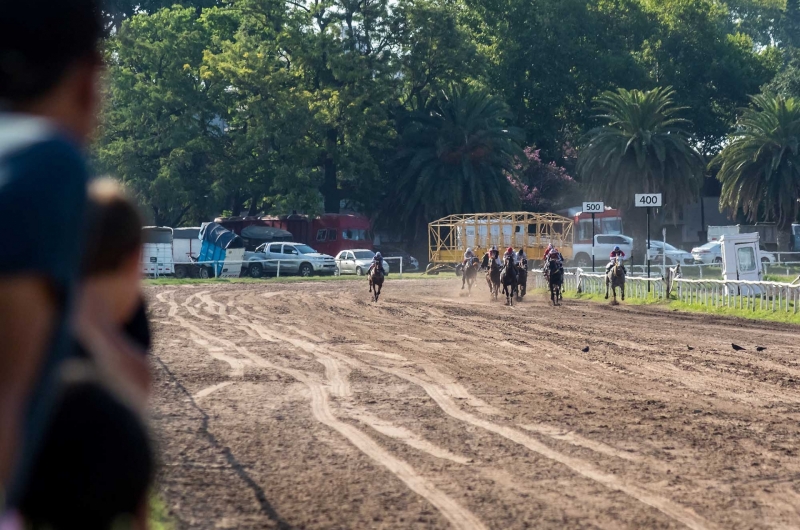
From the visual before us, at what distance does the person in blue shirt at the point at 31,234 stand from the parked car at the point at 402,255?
2386 inches

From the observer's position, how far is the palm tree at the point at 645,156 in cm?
5753

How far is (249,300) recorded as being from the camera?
31.7 m

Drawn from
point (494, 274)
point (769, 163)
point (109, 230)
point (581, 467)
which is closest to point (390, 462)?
point (581, 467)

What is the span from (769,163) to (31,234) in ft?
194

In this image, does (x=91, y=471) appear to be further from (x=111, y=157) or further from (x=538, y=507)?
(x=111, y=157)

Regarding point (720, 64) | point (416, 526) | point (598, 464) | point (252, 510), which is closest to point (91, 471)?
point (416, 526)

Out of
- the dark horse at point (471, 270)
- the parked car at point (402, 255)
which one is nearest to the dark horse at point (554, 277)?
the dark horse at point (471, 270)

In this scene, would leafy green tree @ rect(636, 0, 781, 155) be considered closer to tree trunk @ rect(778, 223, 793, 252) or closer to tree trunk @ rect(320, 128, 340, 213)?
tree trunk @ rect(778, 223, 793, 252)

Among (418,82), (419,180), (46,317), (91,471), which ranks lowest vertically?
(91,471)

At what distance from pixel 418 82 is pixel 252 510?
63841mm

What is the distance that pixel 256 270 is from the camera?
53.9 m

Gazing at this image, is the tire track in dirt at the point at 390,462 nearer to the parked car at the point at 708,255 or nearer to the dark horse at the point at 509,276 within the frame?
the dark horse at the point at 509,276

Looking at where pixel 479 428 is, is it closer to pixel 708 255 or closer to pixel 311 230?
pixel 708 255

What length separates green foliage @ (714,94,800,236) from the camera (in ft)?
185
